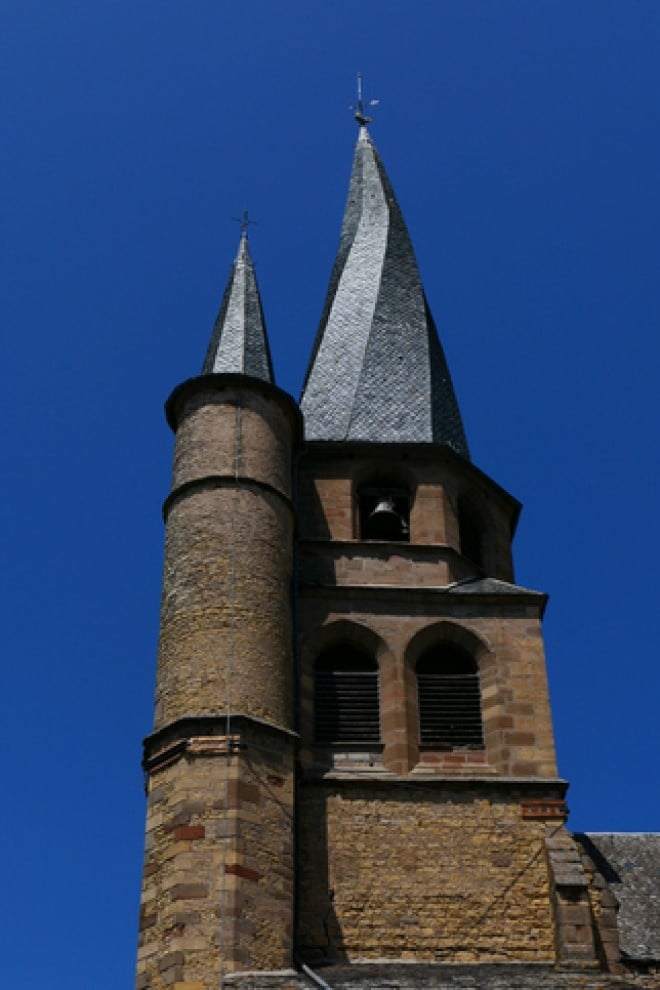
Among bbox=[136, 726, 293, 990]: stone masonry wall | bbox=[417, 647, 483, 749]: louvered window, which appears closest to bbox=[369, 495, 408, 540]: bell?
bbox=[417, 647, 483, 749]: louvered window

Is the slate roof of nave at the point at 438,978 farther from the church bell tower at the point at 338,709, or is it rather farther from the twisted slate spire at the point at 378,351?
the twisted slate spire at the point at 378,351

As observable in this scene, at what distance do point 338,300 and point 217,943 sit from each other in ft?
41.9

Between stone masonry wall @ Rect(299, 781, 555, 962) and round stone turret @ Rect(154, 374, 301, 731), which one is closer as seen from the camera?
stone masonry wall @ Rect(299, 781, 555, 962)

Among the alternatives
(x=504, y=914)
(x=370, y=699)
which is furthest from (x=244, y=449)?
(x=504, y=914)

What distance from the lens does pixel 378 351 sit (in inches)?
857

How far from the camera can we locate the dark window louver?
16266 millimetres

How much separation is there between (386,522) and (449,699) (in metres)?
3.14

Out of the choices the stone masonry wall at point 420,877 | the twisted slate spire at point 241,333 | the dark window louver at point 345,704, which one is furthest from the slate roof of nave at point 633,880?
the twisted slate spire at point 241,333

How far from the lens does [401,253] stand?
943 inches

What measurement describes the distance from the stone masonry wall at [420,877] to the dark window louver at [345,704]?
37.8 inches

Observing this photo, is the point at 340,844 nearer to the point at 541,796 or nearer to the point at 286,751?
the point at 286,751

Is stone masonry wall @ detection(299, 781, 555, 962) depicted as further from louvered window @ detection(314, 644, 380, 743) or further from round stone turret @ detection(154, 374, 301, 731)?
round stone turret @ detection(154, 374, 301, 731)

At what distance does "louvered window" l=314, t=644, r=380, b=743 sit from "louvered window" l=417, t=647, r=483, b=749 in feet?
1.90

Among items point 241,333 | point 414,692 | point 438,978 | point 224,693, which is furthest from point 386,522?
point 438,978
